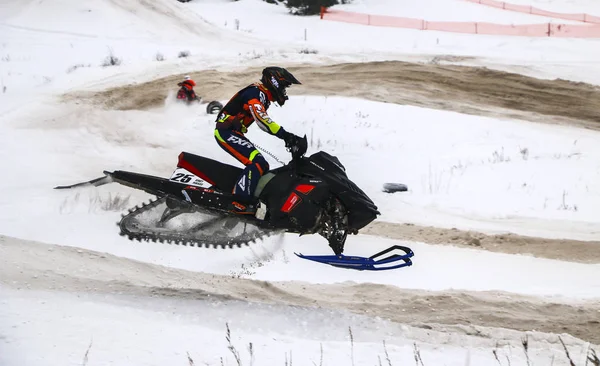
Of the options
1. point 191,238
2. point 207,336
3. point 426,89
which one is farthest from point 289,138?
point 426,89

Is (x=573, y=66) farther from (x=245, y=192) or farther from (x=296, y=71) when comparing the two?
(x=245, y=192)

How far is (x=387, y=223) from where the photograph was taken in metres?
9.71

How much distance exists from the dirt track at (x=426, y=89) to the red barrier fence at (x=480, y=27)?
5.52 m

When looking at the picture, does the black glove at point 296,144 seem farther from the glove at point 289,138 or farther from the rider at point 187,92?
the rider at point 187,92

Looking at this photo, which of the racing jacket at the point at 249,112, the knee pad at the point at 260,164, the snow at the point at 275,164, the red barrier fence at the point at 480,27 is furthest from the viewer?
the red barrier fence at the point at 480,27

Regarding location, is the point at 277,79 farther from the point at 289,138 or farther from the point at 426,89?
the point at 426,89

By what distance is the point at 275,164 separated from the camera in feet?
39.0

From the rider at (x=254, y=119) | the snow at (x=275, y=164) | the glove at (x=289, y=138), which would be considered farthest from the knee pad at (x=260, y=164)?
the snow at (x=275, y=164)

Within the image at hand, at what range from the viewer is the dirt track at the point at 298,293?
6191 mm

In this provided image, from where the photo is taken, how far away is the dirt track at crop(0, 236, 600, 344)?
619cm

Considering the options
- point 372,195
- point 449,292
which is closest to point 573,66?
point 372,195

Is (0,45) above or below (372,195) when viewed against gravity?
above

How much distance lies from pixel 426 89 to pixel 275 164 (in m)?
7.34

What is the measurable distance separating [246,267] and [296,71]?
12283 mm
